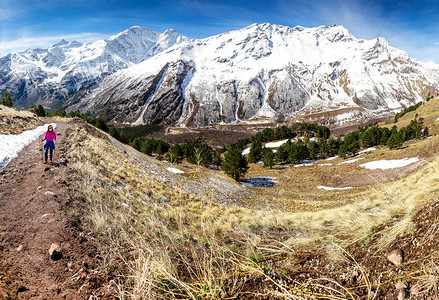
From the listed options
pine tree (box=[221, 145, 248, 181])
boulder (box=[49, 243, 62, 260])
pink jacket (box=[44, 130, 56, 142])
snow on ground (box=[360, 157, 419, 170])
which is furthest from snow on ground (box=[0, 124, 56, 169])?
snow on ground (box=[360, 157, 419, 170])

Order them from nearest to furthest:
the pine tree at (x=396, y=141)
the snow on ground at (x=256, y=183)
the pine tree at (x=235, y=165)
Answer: the pine tree at (x=235, y=165), the snow on ground at (x=256, y=183), the pine tree at (x=396, y=141)

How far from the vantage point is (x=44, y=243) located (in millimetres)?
4906

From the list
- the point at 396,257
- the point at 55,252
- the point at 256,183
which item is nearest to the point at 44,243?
the point at 55,252

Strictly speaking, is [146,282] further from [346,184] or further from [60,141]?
[346,184]

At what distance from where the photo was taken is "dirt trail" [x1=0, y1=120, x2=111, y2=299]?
376cm

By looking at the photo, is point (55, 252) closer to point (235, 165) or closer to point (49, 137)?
point (49, 137)

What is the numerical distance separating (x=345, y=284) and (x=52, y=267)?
5567mm

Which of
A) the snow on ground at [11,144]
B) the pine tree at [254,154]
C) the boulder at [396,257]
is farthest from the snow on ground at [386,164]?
the snow on ground at [11,144]

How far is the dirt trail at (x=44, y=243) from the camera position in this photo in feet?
12.3

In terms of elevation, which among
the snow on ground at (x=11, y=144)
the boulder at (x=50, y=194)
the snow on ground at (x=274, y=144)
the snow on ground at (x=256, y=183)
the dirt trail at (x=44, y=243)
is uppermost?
the snow on ground at (x=11, y=144)

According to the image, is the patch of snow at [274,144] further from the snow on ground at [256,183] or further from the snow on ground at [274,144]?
the snow on ground at [256,183]

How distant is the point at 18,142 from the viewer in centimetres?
1490

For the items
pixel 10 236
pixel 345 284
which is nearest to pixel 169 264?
pixel 345 284

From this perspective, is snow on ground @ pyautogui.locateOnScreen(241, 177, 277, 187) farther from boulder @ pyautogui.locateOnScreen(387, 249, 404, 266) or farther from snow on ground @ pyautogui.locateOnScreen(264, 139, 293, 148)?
snow on ground @ pyautogui.locateOnScreen(264, 139, 293, 148)
